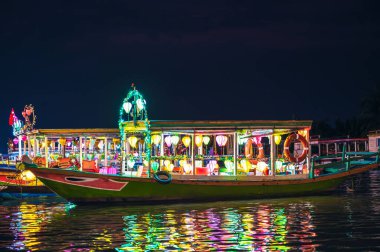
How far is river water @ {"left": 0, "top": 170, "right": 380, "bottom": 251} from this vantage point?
14.4 m

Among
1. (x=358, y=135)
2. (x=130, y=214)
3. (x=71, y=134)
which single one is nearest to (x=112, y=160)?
(x=71, y=134)

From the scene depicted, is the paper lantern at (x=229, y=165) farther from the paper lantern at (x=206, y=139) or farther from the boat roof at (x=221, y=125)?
the paper lantern at (x=206, y=139)

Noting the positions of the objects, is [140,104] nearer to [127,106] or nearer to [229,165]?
[127,106]

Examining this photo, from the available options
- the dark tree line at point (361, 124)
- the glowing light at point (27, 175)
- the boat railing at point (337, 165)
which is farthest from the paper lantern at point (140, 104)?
the dark tree line at point (361, 124)

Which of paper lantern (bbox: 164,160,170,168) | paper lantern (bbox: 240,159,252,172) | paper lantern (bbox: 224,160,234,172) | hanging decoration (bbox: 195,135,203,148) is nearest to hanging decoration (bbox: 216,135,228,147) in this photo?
hanging decoration (bbox: 195,135,203,148)

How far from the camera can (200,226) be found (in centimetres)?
1731

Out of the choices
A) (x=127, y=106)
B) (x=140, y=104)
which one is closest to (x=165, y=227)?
(x=140, y=104)

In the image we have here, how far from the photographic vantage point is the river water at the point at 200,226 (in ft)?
47.1

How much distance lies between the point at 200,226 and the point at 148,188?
6148 millimetres

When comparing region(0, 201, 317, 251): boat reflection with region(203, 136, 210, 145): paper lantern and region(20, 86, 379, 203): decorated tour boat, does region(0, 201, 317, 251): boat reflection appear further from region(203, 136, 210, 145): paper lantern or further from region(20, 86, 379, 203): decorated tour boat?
region(203, 136, 210, 145): paper lantern

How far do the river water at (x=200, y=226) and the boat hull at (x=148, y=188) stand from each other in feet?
1.38

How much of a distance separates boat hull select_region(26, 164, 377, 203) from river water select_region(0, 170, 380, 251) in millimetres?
422

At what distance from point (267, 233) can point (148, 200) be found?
27.0ft

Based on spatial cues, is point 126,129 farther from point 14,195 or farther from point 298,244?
point 298,244
